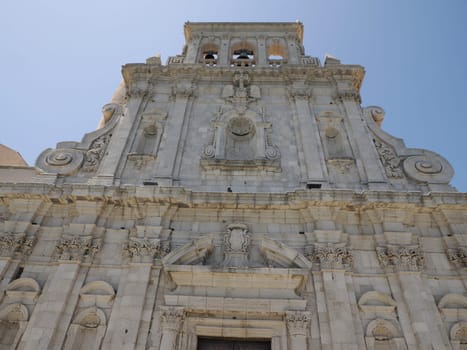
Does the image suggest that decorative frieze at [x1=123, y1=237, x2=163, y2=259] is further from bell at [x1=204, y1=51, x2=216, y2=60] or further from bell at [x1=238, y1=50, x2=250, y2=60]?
bell at [x1=204, y1=51, x2=216, y2=60]

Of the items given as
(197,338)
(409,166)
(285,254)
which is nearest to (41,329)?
(197,338)

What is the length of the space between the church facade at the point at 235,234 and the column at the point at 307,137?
0.06 meters

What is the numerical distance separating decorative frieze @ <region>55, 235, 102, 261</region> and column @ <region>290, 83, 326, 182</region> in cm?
654

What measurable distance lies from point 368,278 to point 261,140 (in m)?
5.61

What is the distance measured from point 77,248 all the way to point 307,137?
26.5ft

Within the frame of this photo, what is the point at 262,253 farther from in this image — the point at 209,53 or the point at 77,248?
the point at 209,53

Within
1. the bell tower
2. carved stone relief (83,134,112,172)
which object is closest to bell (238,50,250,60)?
the bell tower

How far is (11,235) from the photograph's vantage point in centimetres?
985

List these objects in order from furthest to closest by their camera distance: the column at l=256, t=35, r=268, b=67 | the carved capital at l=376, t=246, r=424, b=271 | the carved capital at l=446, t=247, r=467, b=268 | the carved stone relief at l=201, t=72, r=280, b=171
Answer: the column at l=256, t=35, r=268, b=67, the carved stone relief at l=201, t=72, r=280, b=171, the carved capital at l=446, t=247, r=467, b=268, the carved capital at l=376, t=246, r=424, b=271

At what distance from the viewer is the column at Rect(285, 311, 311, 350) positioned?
319 inches

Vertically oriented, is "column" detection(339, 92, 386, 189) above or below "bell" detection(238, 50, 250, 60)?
below

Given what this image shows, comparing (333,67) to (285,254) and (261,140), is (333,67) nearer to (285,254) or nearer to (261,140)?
(261,140)

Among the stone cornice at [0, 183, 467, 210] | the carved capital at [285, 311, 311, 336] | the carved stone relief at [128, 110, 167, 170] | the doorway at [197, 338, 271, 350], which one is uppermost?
the carved stone relief at [128, 110, 167, 170]

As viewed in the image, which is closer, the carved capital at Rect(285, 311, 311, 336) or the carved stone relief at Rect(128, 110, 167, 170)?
the carved capital at Rect(285, 311, 311, 336)
